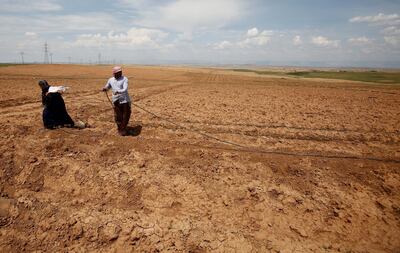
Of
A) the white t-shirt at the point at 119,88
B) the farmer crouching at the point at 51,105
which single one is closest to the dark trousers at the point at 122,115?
the white t-shirt at the point at 119,88

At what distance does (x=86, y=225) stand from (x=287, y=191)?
3504 millimetres

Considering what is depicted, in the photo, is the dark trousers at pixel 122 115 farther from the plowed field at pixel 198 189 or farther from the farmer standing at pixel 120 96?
the plowed field at pixel 198 189

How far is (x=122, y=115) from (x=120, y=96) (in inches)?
21.9

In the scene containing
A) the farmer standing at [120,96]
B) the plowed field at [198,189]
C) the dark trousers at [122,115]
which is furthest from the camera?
the dark trousers at [122,115]

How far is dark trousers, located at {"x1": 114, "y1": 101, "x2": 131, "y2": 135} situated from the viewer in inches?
336

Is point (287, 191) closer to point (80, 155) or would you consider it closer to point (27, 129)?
point (80, 155)

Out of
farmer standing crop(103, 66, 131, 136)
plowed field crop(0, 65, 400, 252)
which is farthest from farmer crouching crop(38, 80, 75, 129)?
farmer standing crop(103, 66, 131, 136)

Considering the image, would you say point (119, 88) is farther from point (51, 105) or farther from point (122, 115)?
point (51, 105)

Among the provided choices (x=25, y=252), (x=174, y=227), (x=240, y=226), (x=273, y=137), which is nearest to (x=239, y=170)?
(x=240, y=226)

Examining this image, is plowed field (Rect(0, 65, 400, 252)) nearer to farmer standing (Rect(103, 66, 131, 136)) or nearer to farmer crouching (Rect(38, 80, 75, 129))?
farmer crouching (Rect(38, 80, 75, 129))

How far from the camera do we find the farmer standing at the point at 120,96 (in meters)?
8.40

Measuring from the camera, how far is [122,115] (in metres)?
8.74

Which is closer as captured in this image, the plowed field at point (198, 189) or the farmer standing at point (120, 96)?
the plowed field at point (198, 189)

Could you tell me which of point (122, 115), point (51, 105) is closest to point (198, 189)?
point (122, 115)
